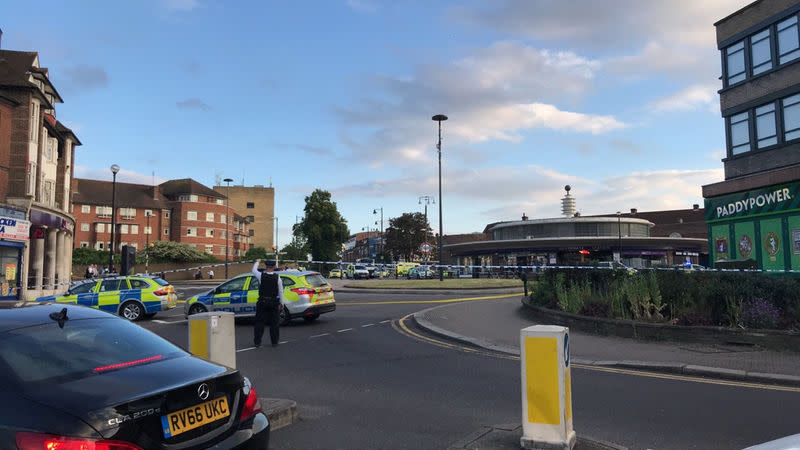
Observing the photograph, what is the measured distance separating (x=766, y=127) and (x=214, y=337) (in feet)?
79.8

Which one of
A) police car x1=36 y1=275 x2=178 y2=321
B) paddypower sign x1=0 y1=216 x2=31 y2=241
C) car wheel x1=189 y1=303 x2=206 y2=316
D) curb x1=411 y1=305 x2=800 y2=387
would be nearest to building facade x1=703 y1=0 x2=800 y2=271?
curb x1=411 y1=305 x2=800 y2=387

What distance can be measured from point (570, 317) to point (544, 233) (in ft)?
183

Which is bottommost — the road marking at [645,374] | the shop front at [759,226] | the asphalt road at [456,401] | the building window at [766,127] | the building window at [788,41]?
the road marking at [645,374]

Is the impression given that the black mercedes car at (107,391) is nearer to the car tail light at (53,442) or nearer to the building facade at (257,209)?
the car tail light at (53,442)

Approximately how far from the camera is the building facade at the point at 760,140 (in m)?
20.5

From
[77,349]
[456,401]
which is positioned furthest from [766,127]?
[77,349]

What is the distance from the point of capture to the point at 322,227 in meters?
70.3

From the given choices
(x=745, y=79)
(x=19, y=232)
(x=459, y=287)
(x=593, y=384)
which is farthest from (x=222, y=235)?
(x=593, y=384)

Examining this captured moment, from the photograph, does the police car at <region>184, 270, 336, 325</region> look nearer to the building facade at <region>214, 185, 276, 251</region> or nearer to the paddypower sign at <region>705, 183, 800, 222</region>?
the paddypower sign at <region>705, 183, 800, 222</region>

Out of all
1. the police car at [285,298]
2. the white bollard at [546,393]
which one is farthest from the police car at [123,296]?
the white bollard at [546,393]

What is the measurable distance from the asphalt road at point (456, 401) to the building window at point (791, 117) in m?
18.4

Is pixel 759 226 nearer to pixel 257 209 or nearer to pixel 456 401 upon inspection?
pixel 456 401

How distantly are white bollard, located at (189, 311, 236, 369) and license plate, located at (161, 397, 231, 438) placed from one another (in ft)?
9.55

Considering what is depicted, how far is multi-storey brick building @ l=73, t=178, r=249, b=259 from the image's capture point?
242ft
